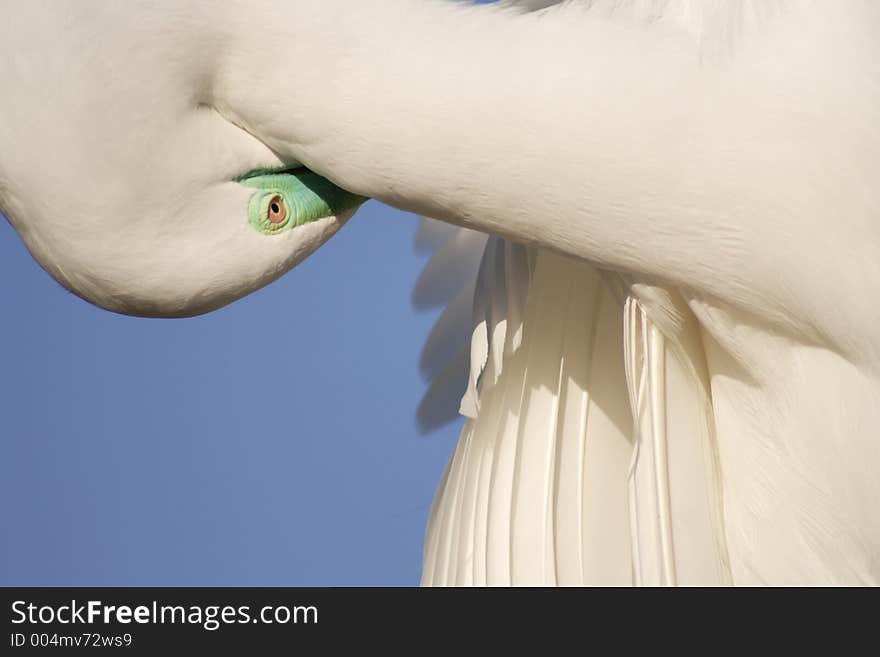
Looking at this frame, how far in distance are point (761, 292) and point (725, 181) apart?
2.7 inches

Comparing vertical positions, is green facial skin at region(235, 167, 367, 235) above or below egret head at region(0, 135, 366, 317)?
above

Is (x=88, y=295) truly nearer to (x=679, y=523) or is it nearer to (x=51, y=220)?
(x=51, y=220)

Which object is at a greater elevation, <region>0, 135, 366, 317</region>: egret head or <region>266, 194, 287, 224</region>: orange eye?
<region>266, 194, 287, 224</region>: orange eye

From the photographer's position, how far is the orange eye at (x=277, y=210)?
0.67 m

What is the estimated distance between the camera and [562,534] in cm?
82

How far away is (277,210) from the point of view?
0.68 meters

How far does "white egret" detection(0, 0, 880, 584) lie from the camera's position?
0.59m

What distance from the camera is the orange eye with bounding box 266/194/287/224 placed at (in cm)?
67

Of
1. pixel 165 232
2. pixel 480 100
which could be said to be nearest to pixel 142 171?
pixel 165 232

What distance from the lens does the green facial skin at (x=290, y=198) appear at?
2.20 feet

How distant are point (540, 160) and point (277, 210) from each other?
0.54ft

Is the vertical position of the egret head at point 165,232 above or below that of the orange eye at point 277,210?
below

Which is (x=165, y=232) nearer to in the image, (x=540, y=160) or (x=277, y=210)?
(x=277, y=210)

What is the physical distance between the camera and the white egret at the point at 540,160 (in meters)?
0.59
